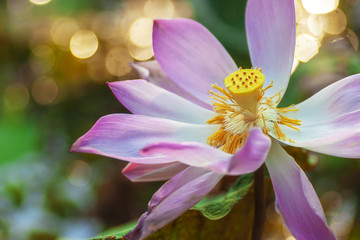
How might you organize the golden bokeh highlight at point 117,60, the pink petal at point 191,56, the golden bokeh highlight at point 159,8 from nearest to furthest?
the pink petal at point 191,56, the golden bokeh highlight at point 117,60, the golden bokeh highlight at point 159,8

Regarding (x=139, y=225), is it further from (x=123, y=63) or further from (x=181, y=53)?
(x=123, y=63)

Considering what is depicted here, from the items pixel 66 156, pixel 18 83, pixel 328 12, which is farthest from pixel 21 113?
pixel 328 12

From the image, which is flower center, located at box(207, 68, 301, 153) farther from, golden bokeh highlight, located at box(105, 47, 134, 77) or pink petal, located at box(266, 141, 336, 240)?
golden bokeh highlight, located at box(105, 47, 134, 77)

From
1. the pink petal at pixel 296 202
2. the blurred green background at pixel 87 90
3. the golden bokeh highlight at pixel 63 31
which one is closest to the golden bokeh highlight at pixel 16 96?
the blurred green background at pixel 87 90

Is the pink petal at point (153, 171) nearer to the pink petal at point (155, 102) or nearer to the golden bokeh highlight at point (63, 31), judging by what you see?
the pink petal at point (155, 102)

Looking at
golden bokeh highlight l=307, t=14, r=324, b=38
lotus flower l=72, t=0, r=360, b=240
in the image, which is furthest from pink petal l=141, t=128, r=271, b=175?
golden bokeh highlight l=307, t=14, r=324, b=38

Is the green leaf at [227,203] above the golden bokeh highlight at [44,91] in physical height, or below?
above

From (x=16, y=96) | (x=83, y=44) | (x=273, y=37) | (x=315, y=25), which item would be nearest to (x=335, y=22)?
(x=315, y=25)
